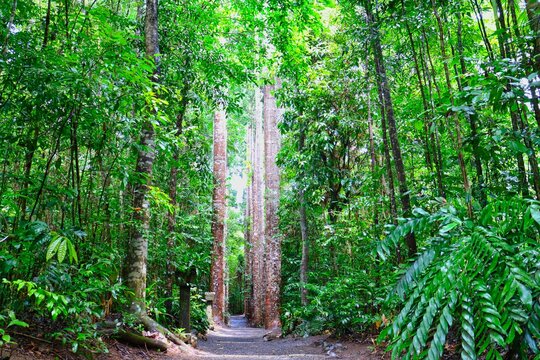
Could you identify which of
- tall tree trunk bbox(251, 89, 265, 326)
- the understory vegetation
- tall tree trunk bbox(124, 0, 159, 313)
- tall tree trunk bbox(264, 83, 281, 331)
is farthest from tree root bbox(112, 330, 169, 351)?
tall tree trunk bbox(251, 89, 265, 326)

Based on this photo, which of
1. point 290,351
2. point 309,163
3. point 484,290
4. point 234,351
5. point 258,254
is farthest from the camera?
point 258,254

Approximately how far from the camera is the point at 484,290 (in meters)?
2.03

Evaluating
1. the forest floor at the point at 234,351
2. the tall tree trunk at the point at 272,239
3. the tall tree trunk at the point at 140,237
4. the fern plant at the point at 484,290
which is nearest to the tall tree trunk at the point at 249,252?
the tall tree trunk at the point at 272,239

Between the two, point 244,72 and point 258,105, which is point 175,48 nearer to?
point 244,72

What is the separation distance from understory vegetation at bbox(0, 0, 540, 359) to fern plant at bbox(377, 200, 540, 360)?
0.01 metres

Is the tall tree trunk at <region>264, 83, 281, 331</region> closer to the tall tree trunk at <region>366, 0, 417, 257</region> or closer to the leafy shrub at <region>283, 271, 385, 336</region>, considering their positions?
the leafy shrub at <region>283, 271, 385, 336</region>

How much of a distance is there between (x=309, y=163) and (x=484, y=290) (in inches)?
303

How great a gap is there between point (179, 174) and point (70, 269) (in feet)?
23.8

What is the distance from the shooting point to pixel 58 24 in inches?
179

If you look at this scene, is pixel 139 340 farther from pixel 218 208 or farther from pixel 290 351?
pixel 218 208

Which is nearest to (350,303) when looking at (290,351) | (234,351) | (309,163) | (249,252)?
(290,351)

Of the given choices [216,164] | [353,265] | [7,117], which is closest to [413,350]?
[7,117]

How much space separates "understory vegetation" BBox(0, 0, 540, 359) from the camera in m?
2.35

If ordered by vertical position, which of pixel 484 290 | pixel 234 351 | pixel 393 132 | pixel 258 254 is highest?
pixel 393 132
